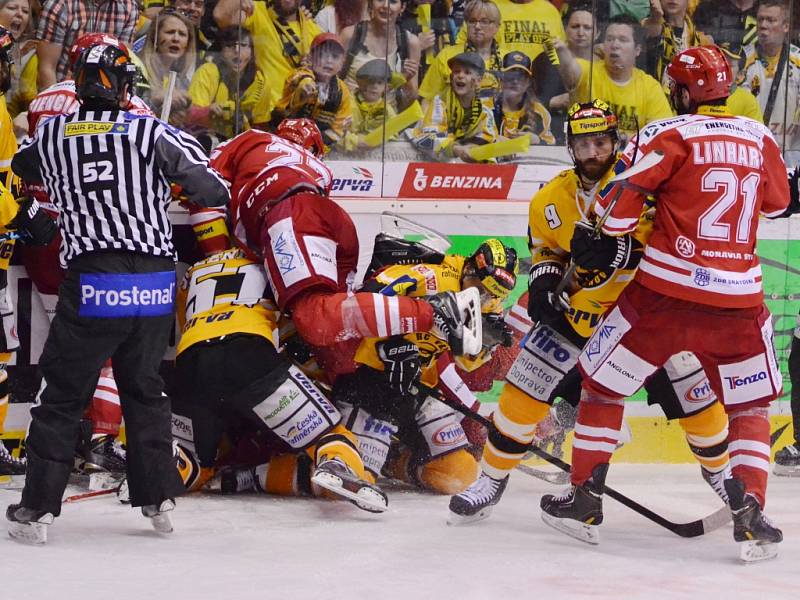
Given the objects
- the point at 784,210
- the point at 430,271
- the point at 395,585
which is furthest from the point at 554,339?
the point at 395,585

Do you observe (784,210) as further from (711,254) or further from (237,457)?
(237,457)

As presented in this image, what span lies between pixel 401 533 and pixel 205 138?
2.28 m

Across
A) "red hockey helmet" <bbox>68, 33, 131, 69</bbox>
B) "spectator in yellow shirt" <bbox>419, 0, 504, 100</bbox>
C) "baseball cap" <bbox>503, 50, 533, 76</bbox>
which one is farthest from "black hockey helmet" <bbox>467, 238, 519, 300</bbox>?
"baseball cap" <bbox>503, 50, 533, 76</bbox>

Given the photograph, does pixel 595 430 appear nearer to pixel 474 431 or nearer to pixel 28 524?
pixel 474 431

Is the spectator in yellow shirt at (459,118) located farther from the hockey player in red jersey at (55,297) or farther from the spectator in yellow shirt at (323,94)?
the hockey player in red jersey at (55,297)

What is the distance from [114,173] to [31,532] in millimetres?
916

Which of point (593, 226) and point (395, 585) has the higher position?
point (593, 226)

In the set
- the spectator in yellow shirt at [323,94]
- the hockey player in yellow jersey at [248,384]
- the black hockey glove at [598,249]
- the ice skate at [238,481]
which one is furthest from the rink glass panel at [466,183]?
the black hockey glove at [598,249]

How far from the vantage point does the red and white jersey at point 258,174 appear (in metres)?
3.77

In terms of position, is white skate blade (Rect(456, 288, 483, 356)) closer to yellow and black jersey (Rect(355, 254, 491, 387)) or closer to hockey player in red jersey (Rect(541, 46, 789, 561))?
yellow and black jersey (Rect(355, 254, 491, 387))

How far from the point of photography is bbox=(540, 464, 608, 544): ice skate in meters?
3.29

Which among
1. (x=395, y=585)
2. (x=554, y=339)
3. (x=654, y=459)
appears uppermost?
(x=554, y=339)

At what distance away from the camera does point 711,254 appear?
10.3 ft

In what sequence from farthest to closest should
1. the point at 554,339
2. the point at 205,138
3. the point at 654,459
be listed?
the point at 205,138, the point at 654,459, the point at 554,339
